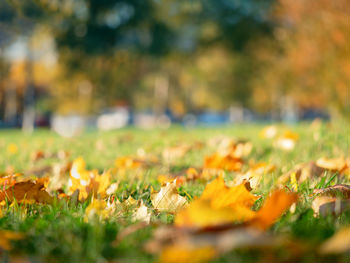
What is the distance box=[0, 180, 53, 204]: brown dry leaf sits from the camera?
1174 millimetres

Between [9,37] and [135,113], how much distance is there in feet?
135

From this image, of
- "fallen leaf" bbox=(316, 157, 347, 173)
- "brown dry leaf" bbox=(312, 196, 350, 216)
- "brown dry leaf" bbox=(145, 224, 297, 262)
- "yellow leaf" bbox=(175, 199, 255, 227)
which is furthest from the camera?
"fallen leaf" bbox=(316, 157, 347, 173)

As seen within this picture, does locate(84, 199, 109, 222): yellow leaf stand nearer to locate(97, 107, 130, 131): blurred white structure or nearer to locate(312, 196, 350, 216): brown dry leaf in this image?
locate(312, 196, 350, 216): brown dry leaf

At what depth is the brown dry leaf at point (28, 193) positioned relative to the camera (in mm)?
1174

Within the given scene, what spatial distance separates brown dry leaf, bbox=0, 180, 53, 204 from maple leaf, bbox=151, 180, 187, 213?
0.38m

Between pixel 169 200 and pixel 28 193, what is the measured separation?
1.61ft

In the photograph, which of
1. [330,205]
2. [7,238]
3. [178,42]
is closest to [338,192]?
[330,205]

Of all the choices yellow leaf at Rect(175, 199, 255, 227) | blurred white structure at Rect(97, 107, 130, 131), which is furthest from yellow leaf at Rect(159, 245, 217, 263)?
blurred white structure at Rect(97, 107, 130, 131)

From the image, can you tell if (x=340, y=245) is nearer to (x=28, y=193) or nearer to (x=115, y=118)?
(x=28, y=193)

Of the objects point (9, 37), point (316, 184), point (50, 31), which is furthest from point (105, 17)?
point (316, 184)

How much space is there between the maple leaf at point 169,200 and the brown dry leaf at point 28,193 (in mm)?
383

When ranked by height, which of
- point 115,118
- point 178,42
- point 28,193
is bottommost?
point 115,118

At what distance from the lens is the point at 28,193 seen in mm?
1190

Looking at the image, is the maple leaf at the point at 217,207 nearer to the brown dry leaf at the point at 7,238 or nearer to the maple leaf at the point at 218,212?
the maple leaf at the point at 218,212
